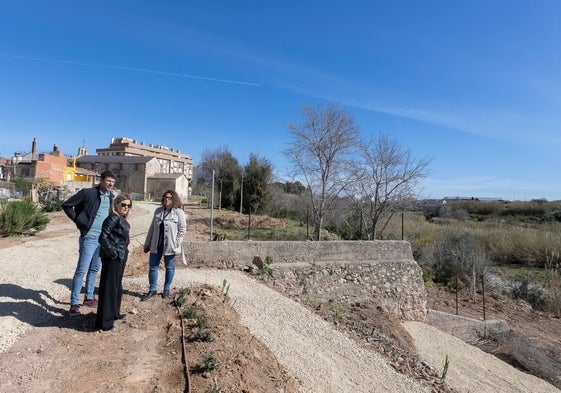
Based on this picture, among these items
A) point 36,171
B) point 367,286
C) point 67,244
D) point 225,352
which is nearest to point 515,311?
point 367,286

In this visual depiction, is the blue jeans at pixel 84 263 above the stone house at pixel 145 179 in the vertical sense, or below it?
below

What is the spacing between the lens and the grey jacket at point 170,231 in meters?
5.63

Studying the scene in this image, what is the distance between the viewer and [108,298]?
4324mm

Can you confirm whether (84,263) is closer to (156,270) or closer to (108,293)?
(108,293)

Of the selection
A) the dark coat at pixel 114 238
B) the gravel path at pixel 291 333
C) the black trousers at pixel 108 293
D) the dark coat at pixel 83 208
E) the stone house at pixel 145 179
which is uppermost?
the stone house at pixel 145 179

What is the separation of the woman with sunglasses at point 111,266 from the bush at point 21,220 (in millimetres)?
9020

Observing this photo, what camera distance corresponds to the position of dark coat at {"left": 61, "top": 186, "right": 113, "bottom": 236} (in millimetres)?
4699

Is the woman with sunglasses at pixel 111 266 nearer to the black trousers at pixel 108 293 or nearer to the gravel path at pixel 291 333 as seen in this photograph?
the black trousers at pixel 108 293

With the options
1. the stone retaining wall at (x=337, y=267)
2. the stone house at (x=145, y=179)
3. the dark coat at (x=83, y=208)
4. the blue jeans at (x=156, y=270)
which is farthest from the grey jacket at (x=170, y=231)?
the stone house at (x=145, y=179)

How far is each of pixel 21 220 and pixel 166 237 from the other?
837cm

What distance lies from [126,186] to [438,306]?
4881 cm

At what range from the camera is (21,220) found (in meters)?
11.4

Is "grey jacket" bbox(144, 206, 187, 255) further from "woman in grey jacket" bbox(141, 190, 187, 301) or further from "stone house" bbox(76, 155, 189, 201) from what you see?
"stone house" bbox(76, 155, 189, 201)

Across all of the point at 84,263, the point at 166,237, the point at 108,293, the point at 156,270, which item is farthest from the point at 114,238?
the point at 156,270
